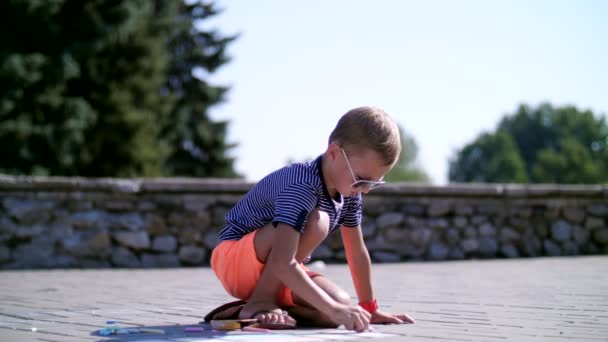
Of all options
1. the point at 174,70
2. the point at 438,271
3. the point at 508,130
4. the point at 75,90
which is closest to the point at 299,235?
the point at 438,271

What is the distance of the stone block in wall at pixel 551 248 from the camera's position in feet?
30.2

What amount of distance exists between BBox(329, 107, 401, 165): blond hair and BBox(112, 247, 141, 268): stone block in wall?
5.41 m

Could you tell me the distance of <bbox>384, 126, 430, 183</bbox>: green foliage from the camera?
62534mm

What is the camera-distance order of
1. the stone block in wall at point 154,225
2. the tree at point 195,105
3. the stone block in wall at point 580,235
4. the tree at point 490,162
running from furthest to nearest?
the tree at point 490,162
the tree at point 195,105
the stone block in wall at point 580,235
the stone block in wall at point 154,225

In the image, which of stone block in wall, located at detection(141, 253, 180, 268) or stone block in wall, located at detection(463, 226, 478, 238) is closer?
stone block in wall, located at detection(141, 253, 180, 268)

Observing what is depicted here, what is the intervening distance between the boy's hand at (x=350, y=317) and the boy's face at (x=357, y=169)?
0.50m

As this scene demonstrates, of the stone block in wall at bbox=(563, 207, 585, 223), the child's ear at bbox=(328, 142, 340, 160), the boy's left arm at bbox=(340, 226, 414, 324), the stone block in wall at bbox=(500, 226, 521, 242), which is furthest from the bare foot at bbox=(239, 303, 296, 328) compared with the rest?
the stone block in wall at bbox=(563, 207, 585, 223)

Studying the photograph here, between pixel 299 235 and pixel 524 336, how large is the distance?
0.94 metres

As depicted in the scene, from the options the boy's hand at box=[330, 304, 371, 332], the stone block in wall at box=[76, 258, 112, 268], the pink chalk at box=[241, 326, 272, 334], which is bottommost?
the stone block in wall at box=[76, 258, 112, 268]

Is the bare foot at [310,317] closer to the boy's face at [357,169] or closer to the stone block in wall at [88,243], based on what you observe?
the boy's face at [357,169]

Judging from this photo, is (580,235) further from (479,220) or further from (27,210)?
(27,210)

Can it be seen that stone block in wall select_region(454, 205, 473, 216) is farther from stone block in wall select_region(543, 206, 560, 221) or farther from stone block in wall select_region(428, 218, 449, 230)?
stone block in wall select_region(543, 206, 560, 221)

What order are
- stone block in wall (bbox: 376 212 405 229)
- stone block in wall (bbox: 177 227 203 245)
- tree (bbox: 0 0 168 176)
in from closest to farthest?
stone block in wall (bbox: 177 227 203 245) → stone block in wall (bbox: 376 212 405 229) → tree (bbox: 0 0 168 176)

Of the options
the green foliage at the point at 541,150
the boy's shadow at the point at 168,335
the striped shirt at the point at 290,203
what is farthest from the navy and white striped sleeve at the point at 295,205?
the green foliage at the point at 541,150
